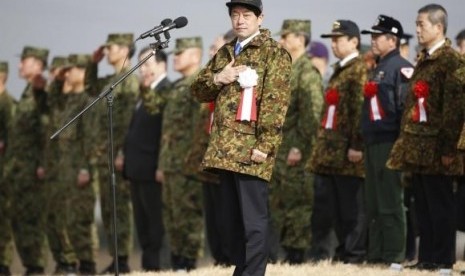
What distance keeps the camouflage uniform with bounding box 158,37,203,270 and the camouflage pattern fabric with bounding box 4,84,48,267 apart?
2087 mm

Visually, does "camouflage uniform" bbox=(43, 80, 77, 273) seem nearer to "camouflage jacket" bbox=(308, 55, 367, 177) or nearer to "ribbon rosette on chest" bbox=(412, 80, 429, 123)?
"camouflage jacket" bbox=(308, 55, 367, 177)

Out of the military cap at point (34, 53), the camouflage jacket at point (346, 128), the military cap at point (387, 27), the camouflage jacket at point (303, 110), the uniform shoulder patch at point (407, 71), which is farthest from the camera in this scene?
the military cap at point (34, 53)

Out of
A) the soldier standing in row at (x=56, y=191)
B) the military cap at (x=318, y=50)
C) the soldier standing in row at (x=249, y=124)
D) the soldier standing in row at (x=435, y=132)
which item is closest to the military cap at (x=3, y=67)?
the soldier standing in row at (x=56, y=191)

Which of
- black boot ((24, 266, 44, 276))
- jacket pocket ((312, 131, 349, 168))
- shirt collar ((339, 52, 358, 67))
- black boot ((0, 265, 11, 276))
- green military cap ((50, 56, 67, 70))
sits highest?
shirt collar ((339, 52, 358, 67))

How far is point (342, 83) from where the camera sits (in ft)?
37.0

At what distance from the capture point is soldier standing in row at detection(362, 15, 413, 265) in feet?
35.3

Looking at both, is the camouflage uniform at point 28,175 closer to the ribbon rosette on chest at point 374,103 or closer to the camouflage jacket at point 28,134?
the camouflage jacket at point 28,134

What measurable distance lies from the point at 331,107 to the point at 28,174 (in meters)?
4.39

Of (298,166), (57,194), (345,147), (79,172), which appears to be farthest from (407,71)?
(57,194)

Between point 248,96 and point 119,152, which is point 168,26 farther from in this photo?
point 119,152

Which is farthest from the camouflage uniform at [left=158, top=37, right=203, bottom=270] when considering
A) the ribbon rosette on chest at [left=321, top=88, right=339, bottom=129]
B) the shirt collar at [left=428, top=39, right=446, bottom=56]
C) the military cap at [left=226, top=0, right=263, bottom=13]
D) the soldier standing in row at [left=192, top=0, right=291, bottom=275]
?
the military cap at [left=226, top=0, right=263, bottom=13]

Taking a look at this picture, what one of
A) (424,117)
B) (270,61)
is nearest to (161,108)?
(424,117)

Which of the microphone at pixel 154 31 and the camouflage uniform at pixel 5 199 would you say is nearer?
the microphone at pixel 154 31

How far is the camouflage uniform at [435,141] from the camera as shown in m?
9.81
